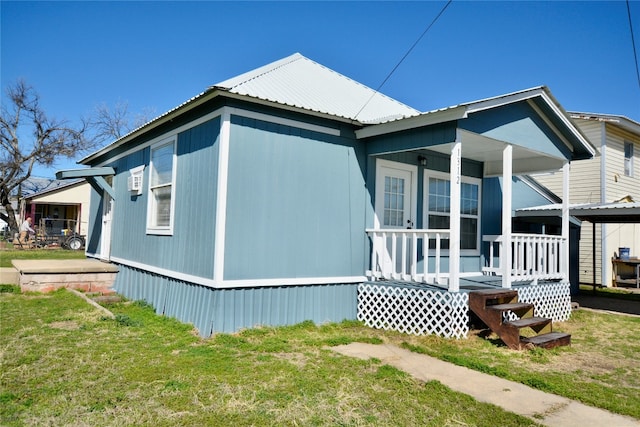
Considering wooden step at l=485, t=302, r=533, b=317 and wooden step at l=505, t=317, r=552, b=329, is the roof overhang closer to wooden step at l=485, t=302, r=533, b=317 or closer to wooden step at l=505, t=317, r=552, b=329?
wooden step at l=485, t=302, r=533, b=317

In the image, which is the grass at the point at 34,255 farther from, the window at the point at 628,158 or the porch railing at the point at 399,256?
the window at the point at 628,158

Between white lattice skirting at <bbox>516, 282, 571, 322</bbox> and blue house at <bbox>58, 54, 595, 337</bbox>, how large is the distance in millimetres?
37

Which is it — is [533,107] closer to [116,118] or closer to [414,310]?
[414,310]

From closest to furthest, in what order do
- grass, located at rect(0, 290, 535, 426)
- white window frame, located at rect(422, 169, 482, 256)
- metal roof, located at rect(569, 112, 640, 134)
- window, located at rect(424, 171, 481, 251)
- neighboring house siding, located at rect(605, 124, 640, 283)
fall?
grass, located at rect(0, 290, 535, 426), white window frame, located at rect(422, 169, 482, 256), window, located at rect(424, 171, 481, 251), metal roof, located at rect(569, 112, 640, 134), neighboring house siding, located at rect(605, 124, 640, 283)

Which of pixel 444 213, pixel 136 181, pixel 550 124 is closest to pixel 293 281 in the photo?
pixel 444 213

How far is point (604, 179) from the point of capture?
13.7 m

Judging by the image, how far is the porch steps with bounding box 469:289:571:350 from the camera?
5.64 m

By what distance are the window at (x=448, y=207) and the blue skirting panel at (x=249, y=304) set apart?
91.3 inches

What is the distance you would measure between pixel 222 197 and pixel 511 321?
13.6 feet

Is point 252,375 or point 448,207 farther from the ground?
point 448,207

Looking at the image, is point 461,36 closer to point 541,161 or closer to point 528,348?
point 541,161

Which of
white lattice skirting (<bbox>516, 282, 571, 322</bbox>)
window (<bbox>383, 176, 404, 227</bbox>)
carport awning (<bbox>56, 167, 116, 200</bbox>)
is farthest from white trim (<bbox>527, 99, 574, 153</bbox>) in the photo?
carport awning (<bbox>56, 167, 116, 200</bbox>)

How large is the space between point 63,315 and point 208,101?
12.5 ft

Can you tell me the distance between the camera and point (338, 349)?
5.32 metres
